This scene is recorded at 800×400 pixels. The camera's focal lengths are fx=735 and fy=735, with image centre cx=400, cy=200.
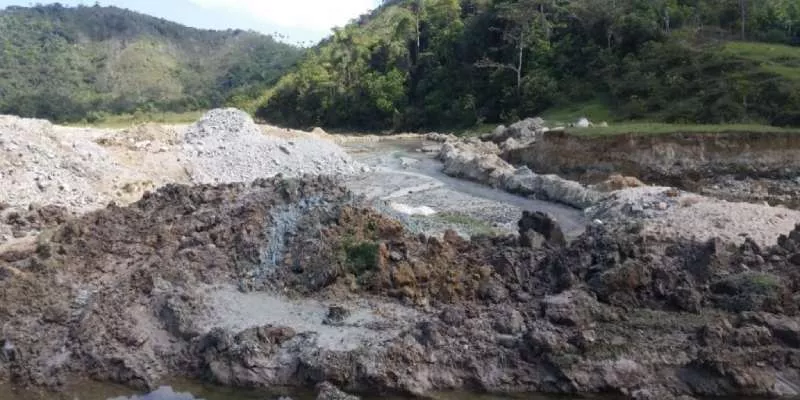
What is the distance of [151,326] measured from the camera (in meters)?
13.7

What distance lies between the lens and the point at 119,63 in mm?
115000

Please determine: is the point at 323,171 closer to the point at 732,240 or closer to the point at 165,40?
the point at 732,240

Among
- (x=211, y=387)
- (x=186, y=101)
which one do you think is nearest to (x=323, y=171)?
(x=211, y=387)

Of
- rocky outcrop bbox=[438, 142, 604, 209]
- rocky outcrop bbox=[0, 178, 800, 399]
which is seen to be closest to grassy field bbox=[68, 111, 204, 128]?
rocky outcrop bbox=[438, 142, 604, 209]

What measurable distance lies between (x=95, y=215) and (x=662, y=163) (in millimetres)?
21070

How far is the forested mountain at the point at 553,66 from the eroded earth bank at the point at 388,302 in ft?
64.6

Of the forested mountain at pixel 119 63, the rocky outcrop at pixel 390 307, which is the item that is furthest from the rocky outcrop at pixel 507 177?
the forested mountain at pixel 119 63

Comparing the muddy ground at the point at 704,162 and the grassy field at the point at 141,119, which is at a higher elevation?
the muddy ground at the point at 704,162

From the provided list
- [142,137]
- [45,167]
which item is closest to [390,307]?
[45,167]

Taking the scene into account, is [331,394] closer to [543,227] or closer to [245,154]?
[543,227]

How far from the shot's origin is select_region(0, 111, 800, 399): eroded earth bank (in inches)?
464

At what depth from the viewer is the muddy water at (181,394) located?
11508 millimetres

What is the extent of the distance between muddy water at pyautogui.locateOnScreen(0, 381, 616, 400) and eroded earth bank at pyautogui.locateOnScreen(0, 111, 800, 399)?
178mm

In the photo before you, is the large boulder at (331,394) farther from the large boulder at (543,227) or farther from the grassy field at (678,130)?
the grassy field at (678,130)
